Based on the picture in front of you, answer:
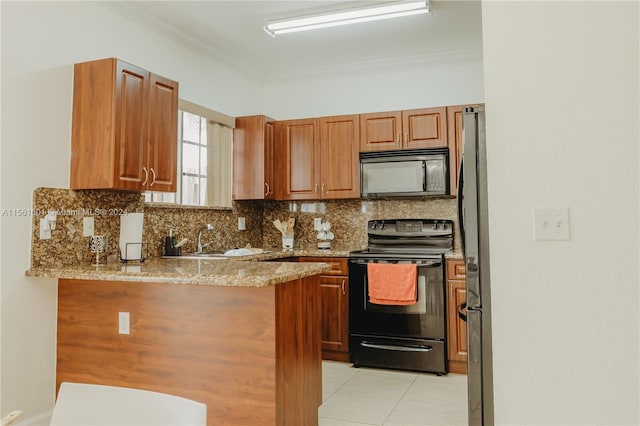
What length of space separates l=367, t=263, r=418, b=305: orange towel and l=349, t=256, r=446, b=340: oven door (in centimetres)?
6

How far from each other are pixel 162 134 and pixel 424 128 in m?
2.22

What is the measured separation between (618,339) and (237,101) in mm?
3854

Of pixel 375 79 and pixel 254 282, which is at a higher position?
pixel 375 79

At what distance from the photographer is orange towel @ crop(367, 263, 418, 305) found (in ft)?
12.2

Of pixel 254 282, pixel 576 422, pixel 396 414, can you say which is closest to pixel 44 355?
pixel 254 282

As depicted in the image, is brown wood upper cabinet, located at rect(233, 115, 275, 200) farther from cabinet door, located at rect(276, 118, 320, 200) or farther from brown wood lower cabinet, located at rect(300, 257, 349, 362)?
brown wood lower cabinet, located at rect(300, 257, 349, 362)

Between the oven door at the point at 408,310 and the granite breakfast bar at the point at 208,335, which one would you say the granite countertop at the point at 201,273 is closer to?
the granite breakfast bar at the point at 208,335

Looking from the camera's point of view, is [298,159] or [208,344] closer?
[208,344]

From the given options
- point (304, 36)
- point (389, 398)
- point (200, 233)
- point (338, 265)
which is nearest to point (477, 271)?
point (389, 398)

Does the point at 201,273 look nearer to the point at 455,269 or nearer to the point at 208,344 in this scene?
the point at 208,344

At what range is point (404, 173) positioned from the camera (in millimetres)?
4207

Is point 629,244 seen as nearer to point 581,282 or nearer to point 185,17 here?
point 581,282

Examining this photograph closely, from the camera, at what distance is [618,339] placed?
5.69ft

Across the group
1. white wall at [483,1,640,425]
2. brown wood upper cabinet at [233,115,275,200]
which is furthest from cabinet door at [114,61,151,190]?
white wall at [483,1,640,425]
